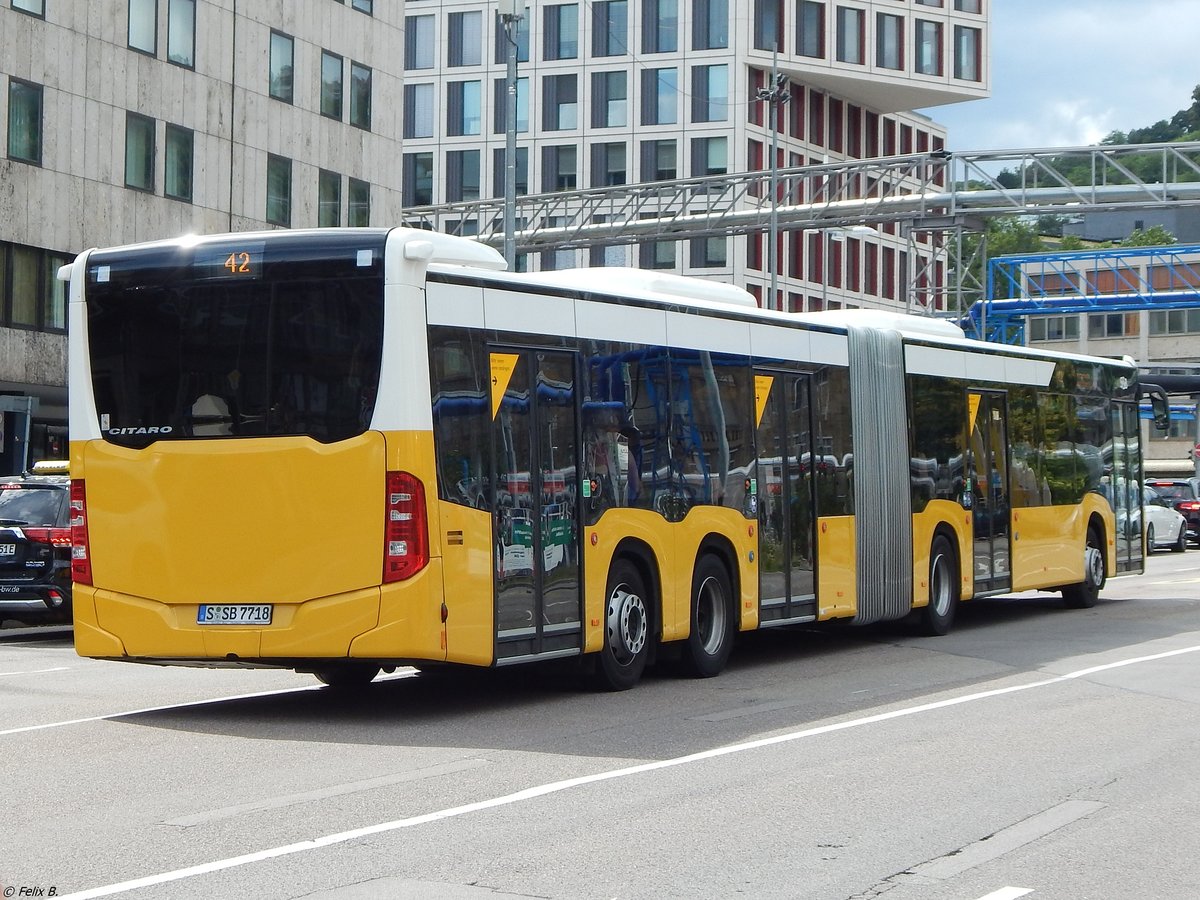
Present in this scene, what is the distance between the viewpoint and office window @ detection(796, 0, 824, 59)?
78.6 metres

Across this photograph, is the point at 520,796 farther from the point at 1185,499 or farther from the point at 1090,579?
the point at 1185,499

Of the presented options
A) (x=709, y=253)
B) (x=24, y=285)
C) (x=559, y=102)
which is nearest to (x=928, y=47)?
(x=709, y=253)

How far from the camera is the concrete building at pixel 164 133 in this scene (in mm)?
37188

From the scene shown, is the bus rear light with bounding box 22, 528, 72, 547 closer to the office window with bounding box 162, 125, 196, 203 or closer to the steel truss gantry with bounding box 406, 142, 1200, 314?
the office window with bounding box 162, 125, 196, 203

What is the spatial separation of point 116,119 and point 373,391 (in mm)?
29480

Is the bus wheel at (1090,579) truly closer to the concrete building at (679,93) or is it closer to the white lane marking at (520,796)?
the white lane marking at (520,796)

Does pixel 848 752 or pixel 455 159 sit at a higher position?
pixel 455 159

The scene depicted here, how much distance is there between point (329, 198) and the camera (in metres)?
46.4

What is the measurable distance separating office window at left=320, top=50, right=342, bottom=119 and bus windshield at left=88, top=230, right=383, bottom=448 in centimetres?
3437

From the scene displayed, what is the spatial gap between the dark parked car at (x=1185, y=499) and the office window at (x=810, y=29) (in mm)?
31683

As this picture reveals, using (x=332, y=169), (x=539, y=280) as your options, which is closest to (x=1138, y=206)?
(x=332, y=169)

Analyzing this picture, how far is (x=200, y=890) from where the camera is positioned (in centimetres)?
702

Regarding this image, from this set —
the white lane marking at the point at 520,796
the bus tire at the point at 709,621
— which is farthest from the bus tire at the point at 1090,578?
the bus tire at the point at 709,621

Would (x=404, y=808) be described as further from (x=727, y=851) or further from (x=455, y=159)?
(x=455, y=159)
